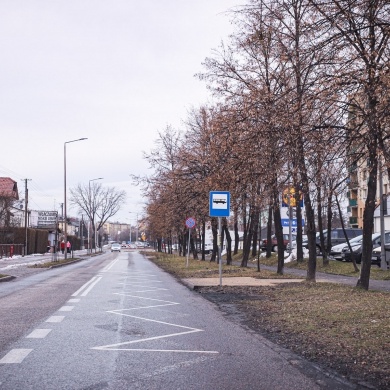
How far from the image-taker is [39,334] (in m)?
9.31

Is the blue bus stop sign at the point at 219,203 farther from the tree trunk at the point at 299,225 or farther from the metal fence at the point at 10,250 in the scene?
the metal fence at the point at 10,250

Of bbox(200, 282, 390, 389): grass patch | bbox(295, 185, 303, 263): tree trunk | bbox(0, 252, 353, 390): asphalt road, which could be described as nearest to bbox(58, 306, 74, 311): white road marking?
bbox(0, 252, 353, 390): asphalt road

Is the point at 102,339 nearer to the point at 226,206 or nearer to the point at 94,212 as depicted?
the point at 226,206

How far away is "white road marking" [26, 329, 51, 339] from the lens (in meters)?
9.02

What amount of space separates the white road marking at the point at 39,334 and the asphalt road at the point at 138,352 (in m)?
0.01

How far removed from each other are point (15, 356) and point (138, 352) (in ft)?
5.10

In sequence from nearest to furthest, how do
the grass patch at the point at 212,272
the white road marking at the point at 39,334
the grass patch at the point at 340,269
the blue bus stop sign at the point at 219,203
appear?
the white road marking at the point at 39,334 < the blue bus stop sign at the point at 219,203 < the grass patch at the point at 340,269 < the grass patch at the point at 212,272

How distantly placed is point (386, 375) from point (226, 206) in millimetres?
12162

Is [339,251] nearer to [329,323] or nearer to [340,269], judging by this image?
[340,269]

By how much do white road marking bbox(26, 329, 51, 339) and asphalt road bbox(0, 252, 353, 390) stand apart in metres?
0.01

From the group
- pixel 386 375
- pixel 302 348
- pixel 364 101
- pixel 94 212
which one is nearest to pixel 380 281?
Answer: pixel 364 101

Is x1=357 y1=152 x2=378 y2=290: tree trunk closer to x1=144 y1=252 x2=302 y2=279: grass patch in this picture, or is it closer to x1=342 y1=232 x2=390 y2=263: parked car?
x1=144 y1=252 x2=302 y2=279: grass patch

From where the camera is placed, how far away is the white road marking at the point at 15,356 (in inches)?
282

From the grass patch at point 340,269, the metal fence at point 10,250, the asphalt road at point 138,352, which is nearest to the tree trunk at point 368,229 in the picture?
the asphalt road at point 138,352
